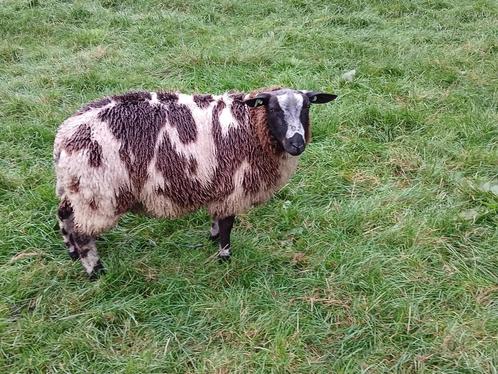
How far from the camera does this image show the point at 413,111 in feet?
17.9

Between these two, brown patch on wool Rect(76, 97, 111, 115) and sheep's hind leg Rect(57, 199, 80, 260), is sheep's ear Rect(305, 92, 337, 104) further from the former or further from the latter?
sheep's hind leg Rect(57, 199, 80, 260)

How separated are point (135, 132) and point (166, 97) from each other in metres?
0.38

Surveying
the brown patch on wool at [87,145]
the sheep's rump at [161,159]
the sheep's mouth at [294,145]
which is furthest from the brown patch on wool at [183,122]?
the sheep's mouth at [294,145]

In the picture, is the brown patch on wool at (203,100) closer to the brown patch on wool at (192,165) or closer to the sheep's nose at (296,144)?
the brown patch on wool at (192,165)

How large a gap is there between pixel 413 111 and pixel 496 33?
9.68 feet

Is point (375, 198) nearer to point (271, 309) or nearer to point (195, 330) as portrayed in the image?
point (271, 309)

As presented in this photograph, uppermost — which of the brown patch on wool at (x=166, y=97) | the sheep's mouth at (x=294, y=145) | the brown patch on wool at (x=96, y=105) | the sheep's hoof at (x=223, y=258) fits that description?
the brown patch on wool at (x=96, y=105)

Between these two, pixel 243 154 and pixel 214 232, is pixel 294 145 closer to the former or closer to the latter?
pixel 243 154

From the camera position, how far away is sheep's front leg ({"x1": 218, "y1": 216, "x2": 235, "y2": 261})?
12.3 feet

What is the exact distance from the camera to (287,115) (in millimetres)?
3441

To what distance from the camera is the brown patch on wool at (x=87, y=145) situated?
3.26m

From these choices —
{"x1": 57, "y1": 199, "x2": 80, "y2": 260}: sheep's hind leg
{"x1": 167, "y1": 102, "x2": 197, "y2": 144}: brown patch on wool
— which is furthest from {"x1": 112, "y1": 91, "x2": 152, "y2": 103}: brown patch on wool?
{"x1": 57, "y1": 199, "x2": 80, "y2": 260}: sheep's hind leg

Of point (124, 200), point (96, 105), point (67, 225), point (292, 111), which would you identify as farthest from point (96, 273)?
point (292, 111)

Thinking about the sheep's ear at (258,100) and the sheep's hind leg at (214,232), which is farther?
the sheep's hind leg at (214,232)
